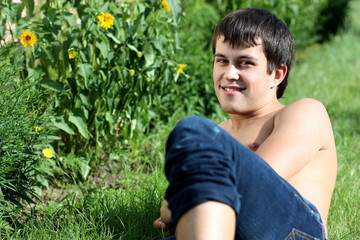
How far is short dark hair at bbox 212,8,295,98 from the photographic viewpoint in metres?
1.84

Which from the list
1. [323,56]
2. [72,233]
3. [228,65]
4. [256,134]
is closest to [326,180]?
[256,134]

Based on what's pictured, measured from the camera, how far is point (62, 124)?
2605mm

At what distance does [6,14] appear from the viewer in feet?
7.89

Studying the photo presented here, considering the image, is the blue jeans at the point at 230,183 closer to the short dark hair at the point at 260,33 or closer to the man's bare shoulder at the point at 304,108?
the man's bare shoulder at the point at 304,108

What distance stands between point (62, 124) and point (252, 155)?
144cm

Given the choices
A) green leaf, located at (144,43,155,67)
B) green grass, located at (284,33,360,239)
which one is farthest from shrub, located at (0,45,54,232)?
green grass, located at (284,33,360,239)

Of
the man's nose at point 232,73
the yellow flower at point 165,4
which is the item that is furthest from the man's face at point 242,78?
the yellow flower at point 165,4

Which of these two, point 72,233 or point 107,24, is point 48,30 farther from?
point 72,233

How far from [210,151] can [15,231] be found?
1115 mm

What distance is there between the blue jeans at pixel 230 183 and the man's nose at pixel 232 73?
1.53 feet

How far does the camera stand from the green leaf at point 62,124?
2.57 meters

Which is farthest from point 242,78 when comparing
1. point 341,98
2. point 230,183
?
point 341,98

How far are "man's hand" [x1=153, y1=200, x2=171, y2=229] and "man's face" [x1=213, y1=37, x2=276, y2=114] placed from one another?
0.46 meters

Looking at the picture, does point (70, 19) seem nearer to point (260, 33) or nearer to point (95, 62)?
point (95, 62)
